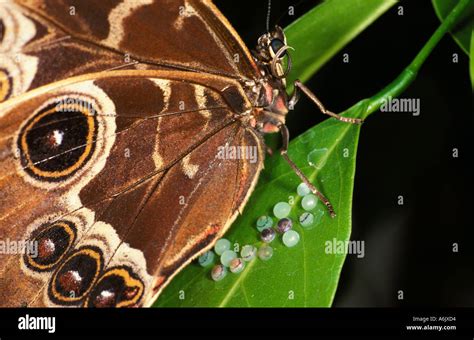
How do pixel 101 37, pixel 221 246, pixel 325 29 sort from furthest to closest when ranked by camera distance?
pixel 325 29
pixel 221 246
pixel 101 37

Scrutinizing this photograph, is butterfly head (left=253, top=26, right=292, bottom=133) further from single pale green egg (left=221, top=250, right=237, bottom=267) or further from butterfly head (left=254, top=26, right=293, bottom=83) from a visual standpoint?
single pale green egg (left=221, top=250, right=237, bottom=267)

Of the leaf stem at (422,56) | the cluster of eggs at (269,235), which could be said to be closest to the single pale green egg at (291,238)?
the cluster of eggs at (269,235)

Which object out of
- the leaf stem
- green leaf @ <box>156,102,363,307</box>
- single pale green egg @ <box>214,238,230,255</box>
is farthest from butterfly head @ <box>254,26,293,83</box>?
single pale green egg @ <box>214,238,230,255</box>

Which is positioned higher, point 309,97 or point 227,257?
point 309,97

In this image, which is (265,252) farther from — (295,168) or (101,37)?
(101,37)

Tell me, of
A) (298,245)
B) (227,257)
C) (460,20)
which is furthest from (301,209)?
(460,20)

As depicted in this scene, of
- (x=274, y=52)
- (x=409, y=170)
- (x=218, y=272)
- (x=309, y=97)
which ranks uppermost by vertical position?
(x=274, y=52)

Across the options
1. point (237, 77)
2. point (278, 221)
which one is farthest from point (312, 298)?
point (237, 77)

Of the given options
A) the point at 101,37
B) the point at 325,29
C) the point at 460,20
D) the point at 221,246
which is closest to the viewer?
the point at 101,37
